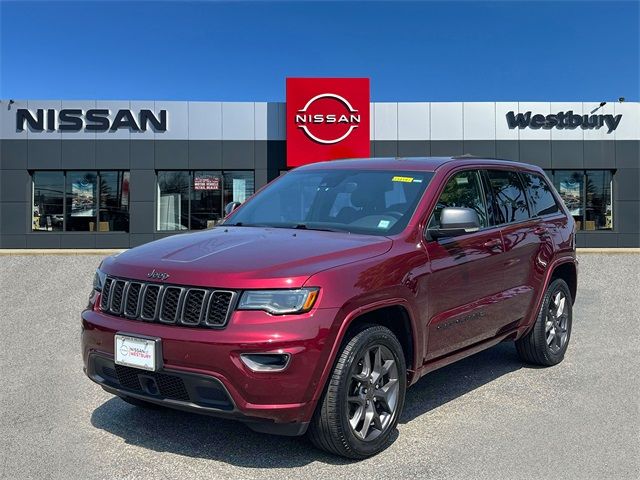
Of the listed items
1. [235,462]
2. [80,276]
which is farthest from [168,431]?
[80,276]

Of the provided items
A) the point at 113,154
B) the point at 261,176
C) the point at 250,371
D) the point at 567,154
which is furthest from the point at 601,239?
the point at 250,371

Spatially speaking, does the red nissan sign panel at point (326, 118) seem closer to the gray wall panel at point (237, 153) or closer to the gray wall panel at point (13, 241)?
the gray wall panel at point (237, 153)

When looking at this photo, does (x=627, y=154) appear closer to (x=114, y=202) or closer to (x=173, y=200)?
(x=173, y=200)

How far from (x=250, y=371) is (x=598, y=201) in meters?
22.9

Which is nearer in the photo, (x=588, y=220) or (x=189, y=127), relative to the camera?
(x=189, y=127)

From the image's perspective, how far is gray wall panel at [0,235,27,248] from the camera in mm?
22333

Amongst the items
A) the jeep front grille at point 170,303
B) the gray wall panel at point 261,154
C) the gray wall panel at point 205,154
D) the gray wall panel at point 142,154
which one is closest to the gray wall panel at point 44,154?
the gray wall panel at point 142,154

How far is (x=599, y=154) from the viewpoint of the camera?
2277 cm

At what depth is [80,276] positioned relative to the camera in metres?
12.1

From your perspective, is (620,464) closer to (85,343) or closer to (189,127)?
(85,343)

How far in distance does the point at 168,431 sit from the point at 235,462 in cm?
74

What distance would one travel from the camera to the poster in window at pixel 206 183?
22641mm

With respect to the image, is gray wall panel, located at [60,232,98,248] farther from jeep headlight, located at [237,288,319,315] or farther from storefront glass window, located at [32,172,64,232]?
jeep headlight, located at [237,288,319,315]

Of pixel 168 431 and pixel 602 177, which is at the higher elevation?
pixel 602 177
